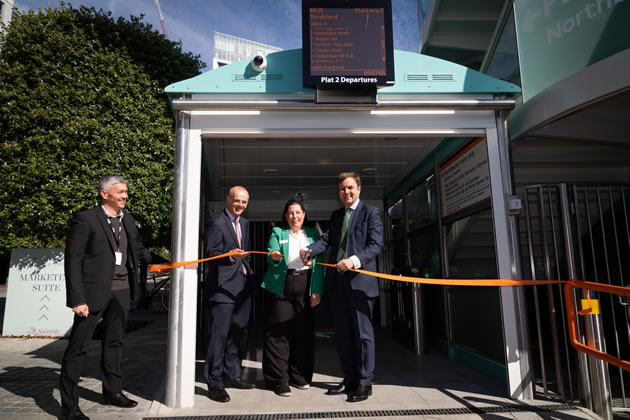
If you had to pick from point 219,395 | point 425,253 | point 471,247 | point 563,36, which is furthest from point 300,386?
point 563,36

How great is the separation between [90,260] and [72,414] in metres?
1.06

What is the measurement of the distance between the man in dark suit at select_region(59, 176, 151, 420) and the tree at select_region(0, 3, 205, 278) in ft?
12.7

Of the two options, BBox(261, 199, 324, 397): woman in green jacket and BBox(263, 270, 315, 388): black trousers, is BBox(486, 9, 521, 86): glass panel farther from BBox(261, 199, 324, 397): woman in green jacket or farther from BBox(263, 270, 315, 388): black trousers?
BBox(263, 270, 315, 388): black trousers

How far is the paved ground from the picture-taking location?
117 inches

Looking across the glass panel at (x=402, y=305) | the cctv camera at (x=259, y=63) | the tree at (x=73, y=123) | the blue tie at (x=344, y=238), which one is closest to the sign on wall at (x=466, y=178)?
the glass panel at (x=402, y=305)

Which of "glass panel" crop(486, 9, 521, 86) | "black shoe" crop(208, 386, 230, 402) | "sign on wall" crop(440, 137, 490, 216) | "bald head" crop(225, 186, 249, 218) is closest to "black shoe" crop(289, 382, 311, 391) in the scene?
"black shoe" crop(208, 386, 230, 402)

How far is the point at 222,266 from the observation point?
350 cm

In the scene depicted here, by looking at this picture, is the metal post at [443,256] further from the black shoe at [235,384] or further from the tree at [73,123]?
the tree at [73,123]

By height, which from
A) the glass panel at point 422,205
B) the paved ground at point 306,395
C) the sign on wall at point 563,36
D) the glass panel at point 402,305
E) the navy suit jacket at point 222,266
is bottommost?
the paved ground at point 306,395

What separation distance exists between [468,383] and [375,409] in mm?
1252

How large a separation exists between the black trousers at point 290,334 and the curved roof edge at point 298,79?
1.68 metres

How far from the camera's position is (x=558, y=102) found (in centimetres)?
340

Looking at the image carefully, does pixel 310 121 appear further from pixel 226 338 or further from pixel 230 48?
pixel 230 48

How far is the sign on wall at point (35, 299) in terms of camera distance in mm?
6508
